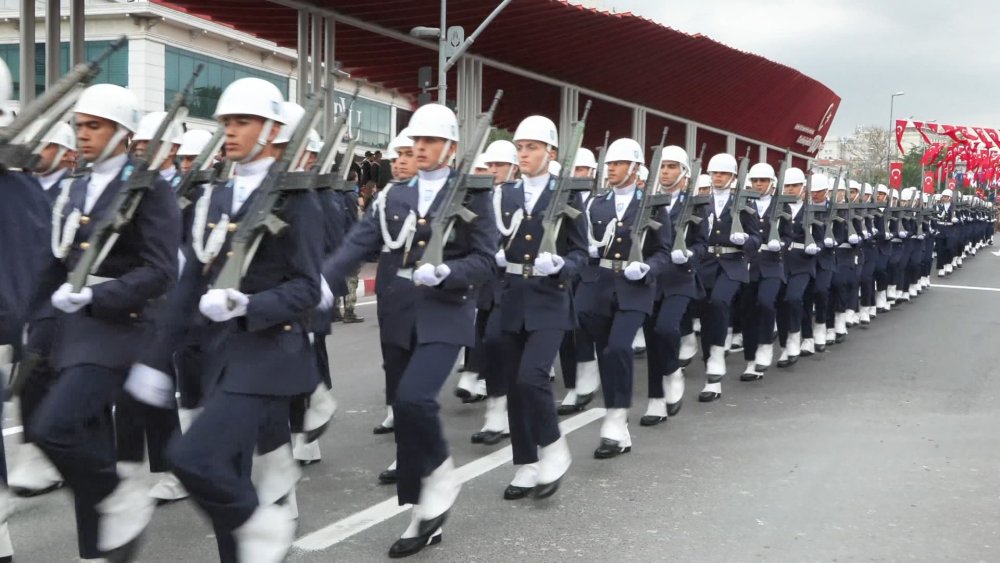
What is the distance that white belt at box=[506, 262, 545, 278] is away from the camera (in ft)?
21.2

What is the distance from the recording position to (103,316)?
441 centimetres

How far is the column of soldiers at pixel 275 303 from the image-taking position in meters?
4.08

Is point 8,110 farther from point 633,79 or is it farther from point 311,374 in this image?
point 633,79

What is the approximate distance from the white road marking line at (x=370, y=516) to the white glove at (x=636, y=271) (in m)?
1.40

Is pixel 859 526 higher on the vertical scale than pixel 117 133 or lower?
lower

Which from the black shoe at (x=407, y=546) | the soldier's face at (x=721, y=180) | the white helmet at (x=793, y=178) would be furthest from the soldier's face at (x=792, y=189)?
the black shoe at (x=407, y=546)

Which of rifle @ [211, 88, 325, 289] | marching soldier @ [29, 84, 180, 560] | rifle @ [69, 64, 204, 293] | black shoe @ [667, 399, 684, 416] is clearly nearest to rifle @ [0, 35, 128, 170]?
marching soldier @ [29, 84, 180, 560]

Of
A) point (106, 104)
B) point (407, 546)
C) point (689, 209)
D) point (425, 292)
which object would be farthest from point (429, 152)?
point (689, 209)

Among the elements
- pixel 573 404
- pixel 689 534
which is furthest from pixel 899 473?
pixel 573 404

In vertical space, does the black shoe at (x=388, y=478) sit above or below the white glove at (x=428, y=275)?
below

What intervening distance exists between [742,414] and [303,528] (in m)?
4.44

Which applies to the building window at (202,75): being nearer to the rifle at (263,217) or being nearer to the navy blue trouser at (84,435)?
the navy blue trouser at (84,435)

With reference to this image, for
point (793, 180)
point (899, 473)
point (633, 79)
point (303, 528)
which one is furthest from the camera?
point (633, 79)

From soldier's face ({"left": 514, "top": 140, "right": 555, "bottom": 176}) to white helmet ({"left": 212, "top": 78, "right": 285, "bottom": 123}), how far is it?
2.63m
